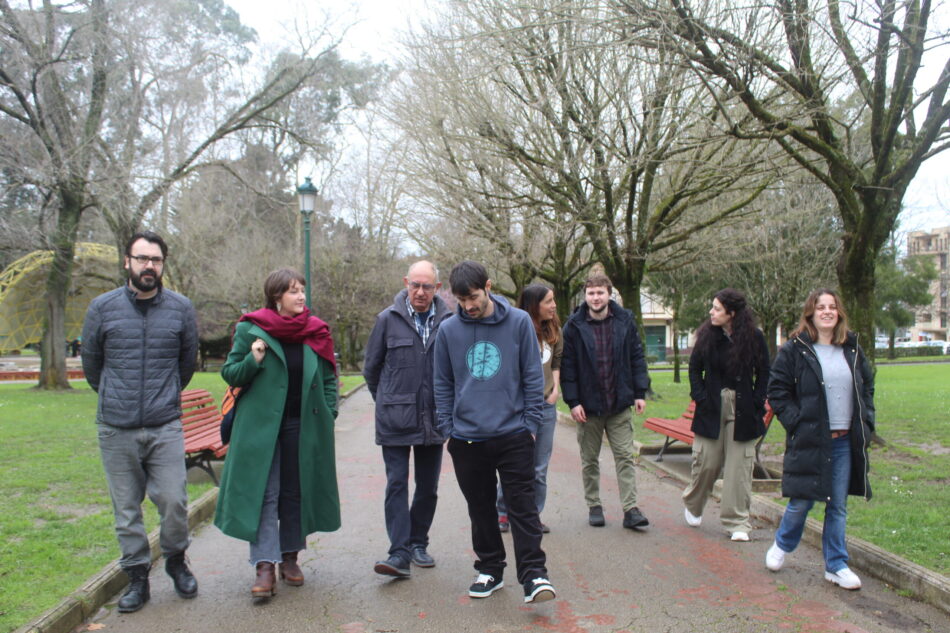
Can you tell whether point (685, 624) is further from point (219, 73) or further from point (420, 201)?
point (219, 73)

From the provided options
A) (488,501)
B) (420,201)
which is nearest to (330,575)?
(488,501)

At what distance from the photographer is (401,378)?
16.7 feet

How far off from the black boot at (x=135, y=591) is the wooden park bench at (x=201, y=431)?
7.56 ft

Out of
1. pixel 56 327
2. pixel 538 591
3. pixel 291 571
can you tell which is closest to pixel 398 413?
pixel 291 571

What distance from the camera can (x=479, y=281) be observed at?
4398 mm

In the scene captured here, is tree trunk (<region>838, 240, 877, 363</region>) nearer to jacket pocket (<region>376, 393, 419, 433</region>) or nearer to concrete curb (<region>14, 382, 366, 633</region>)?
jacket pocket (<region>376, 393, 419, 433</region>)

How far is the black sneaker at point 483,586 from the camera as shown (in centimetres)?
456

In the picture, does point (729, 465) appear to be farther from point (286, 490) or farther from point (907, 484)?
point (286, 490)

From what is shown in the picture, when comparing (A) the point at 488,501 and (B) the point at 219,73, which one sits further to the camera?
(B) the point at 219,73

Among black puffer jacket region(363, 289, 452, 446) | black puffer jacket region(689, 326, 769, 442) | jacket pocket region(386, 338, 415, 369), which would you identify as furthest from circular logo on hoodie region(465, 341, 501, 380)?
black puffer jacket region(689, 326, 769, 442)

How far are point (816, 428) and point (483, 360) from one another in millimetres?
2153

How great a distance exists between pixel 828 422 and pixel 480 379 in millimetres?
2224

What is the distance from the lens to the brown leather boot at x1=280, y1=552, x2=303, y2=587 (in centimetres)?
486

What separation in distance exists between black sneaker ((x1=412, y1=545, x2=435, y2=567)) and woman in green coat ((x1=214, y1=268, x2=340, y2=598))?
68 cm
